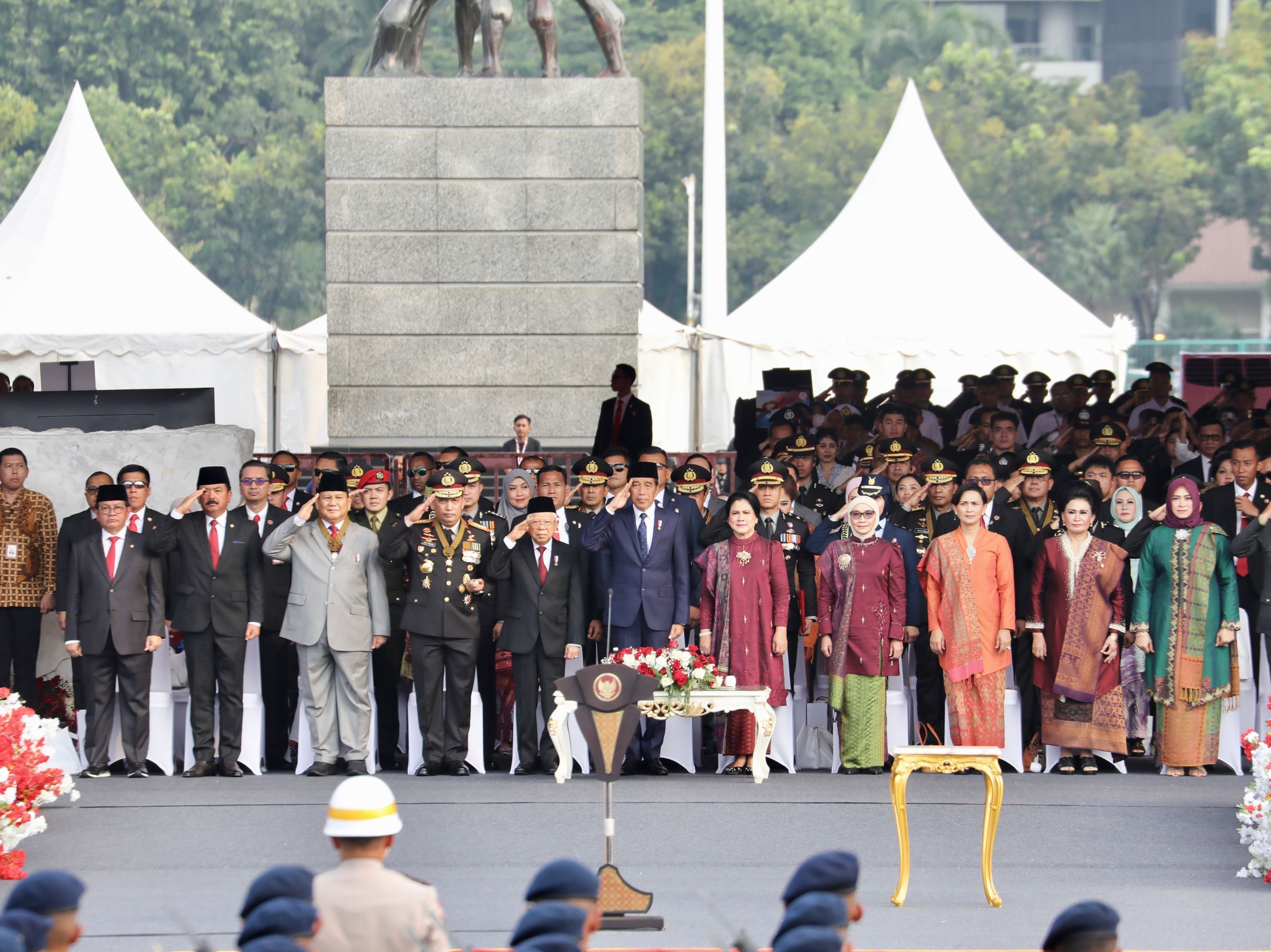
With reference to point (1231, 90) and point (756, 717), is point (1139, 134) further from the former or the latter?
point (756, 717)

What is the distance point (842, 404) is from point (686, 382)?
7215 millimetres

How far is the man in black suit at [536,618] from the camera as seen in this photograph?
1102cm

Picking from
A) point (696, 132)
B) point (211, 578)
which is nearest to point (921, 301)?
point (211, 578)

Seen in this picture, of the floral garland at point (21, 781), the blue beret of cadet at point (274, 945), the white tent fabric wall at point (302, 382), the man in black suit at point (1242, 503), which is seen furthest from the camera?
the white tent fabric wall at point (302, 382)

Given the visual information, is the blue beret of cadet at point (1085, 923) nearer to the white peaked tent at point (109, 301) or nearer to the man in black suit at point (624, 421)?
the man in black suit at point (624, 421)

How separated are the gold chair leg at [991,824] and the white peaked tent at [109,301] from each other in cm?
1384

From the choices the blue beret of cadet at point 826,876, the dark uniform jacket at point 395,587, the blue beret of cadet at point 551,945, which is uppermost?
the dark uniform jacket at point 395,587

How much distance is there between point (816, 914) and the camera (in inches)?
197

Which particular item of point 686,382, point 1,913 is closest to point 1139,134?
point 686,382

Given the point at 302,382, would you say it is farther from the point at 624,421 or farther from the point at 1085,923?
the point at 1085,923

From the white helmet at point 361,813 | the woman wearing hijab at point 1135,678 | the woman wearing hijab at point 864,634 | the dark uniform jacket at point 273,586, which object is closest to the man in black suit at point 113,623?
the dark uniform jacket at point 273,586

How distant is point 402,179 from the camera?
15367 mm

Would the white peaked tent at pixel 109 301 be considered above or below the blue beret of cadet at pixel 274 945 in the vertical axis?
above

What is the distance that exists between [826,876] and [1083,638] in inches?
235
